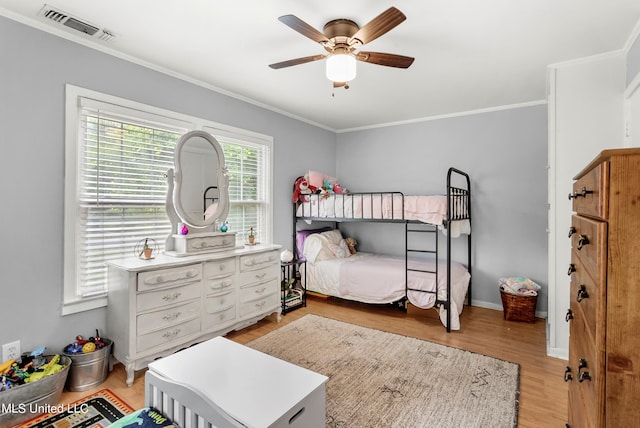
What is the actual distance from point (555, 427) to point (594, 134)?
2.20 metres

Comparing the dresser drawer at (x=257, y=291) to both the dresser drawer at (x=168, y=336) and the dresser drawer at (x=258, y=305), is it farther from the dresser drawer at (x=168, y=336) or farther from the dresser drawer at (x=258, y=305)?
the dresser drawer at (x=168, y=336)

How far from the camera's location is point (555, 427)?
1.79m

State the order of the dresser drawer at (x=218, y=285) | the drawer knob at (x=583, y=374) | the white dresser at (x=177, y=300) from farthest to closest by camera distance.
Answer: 1. the dresser drawer at (x=218, y=285)
2. the white dresser at (x=177, y=300)
3. the drawer knob at (x=583, y=374)


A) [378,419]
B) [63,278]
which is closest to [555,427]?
[378,419]

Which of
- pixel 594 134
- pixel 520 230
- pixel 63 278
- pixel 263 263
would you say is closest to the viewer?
pixel 63 278

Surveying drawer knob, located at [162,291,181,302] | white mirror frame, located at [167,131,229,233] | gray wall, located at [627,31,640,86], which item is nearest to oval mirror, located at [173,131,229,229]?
white mirror frame, located at [167,131,229,233]

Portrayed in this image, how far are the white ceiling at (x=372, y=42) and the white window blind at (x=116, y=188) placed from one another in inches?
23.6

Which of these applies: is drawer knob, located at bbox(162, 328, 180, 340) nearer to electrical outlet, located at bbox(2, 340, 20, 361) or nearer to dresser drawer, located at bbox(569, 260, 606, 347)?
electrical outlet, located at bbox(2, 340, 20, 361)

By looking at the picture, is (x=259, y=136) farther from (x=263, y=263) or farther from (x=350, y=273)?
(x=350, y=273)

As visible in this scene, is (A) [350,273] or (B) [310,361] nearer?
(B) [310,361]

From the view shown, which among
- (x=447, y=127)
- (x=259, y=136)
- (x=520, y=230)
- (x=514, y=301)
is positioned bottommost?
(x=514, y=301)

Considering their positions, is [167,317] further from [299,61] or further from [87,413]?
[299,61]

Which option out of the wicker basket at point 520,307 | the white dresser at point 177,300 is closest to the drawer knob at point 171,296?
the white dresser at point 177,300

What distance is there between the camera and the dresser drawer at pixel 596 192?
74 centimetres
